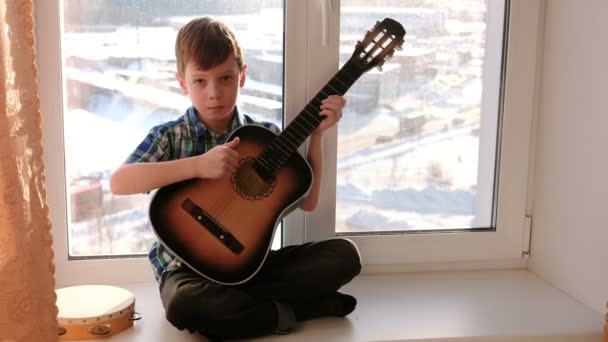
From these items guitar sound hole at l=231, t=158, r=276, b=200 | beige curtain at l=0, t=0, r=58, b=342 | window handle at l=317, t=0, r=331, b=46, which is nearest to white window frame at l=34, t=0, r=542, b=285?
window handle at l=317, t=0, r=331, b=46

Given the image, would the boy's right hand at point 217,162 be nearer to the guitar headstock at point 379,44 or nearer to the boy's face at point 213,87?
the boy's face at point 213,87

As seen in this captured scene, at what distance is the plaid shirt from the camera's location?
1.46m

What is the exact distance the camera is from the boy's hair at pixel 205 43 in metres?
1.41

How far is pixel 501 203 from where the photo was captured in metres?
1.75

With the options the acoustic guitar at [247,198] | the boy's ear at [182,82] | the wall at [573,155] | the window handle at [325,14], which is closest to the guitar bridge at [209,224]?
the acoustic guitar at [247,198]

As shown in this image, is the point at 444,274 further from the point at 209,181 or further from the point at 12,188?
the point at 12,188

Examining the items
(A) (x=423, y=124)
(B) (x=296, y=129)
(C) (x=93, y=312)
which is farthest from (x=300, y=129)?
(C) (x=93, y=312)

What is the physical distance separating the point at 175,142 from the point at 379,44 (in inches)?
18.1

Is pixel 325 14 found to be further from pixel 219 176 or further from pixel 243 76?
pixel 219 176

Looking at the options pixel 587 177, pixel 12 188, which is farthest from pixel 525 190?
pixel 12 188

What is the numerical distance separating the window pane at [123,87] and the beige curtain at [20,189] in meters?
0.53

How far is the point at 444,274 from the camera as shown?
1750 mm

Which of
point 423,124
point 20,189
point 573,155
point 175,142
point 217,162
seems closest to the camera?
point 20,189

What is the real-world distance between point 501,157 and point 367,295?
47 centimetres
